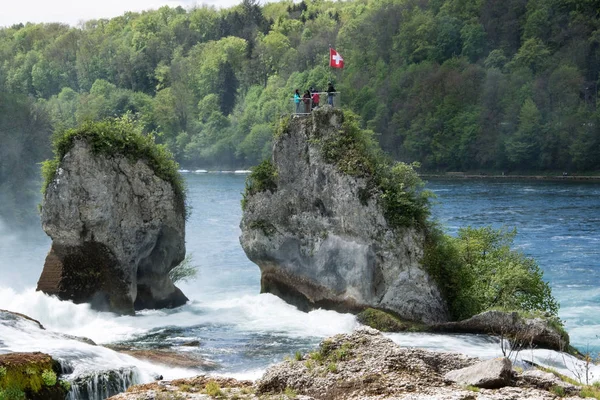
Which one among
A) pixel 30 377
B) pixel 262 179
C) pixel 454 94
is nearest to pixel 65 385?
pixel 30 377

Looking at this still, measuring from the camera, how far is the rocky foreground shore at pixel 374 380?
17.6 meters

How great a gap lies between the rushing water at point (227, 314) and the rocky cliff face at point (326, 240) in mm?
1297

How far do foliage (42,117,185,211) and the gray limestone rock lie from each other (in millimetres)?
27315

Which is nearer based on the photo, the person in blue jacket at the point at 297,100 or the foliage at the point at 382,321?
the foliage at the point at 382,321

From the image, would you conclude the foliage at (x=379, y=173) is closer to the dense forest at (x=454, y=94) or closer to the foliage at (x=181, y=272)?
the foliage at (x=181, y=272)

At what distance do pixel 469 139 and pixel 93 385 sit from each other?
425 feet

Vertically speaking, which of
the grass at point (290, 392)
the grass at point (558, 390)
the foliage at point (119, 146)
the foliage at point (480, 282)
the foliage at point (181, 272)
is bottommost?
the foliage at point (181, 272)

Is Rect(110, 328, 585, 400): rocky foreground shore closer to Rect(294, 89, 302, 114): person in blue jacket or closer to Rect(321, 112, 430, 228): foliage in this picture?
Rect(321, 112, 430, 228): foliage

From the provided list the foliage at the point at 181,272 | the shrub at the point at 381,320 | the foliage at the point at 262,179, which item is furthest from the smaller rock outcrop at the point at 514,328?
the foliage at the point at 181,272

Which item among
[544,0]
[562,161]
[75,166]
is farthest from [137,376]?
[544,0]

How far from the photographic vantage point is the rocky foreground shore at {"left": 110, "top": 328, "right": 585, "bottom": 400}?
17.6 metres

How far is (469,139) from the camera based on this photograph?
15000 centimetres

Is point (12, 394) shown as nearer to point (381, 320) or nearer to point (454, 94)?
point (381, 320)

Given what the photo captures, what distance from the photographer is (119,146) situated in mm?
42781
